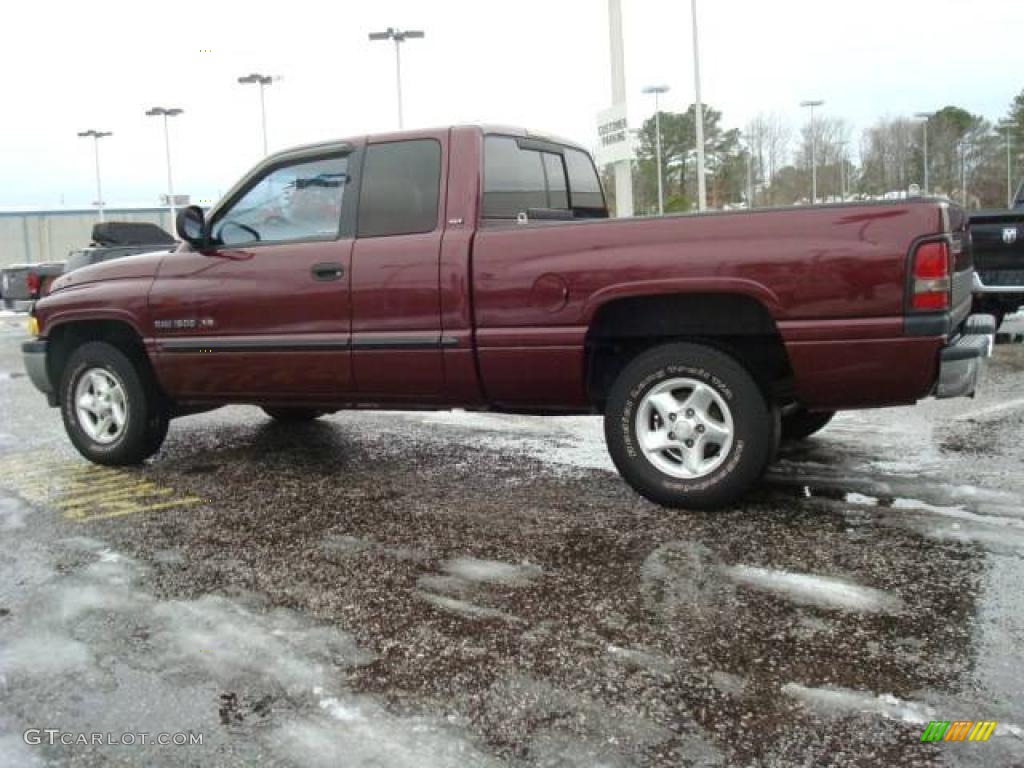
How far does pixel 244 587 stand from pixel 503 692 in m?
1.40

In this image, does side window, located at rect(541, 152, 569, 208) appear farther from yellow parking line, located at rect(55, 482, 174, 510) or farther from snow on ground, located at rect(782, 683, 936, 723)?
snow on ground, located at rect(782, 683, 936, 723)

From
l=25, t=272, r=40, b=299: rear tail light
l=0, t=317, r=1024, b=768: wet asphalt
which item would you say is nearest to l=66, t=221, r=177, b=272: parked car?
l=25, t=272, r=40, b=299: rear tail light

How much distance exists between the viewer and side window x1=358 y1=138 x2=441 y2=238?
500 centimetres

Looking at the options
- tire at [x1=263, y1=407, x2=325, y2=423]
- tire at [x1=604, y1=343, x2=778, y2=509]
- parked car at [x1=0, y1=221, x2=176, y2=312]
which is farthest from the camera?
parked car at [x1=0, y1=221, x2=176, y2=312]

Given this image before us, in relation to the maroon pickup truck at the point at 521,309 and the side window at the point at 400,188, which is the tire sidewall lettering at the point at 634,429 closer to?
the maroon pickup truck at the point at 521,309

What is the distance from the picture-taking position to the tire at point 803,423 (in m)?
5.91

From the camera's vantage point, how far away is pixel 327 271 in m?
5.16

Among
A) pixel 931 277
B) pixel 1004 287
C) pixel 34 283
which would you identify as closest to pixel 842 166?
pixel 1004 287

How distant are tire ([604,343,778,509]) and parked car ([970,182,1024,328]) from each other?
20.2 ft

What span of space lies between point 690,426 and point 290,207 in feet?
8.48

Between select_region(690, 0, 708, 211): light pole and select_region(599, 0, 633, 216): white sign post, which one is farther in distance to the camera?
select_region(690, 0, 708, 211): light pole

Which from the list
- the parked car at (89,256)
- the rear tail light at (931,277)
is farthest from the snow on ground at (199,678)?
the parked car at (89,256)
